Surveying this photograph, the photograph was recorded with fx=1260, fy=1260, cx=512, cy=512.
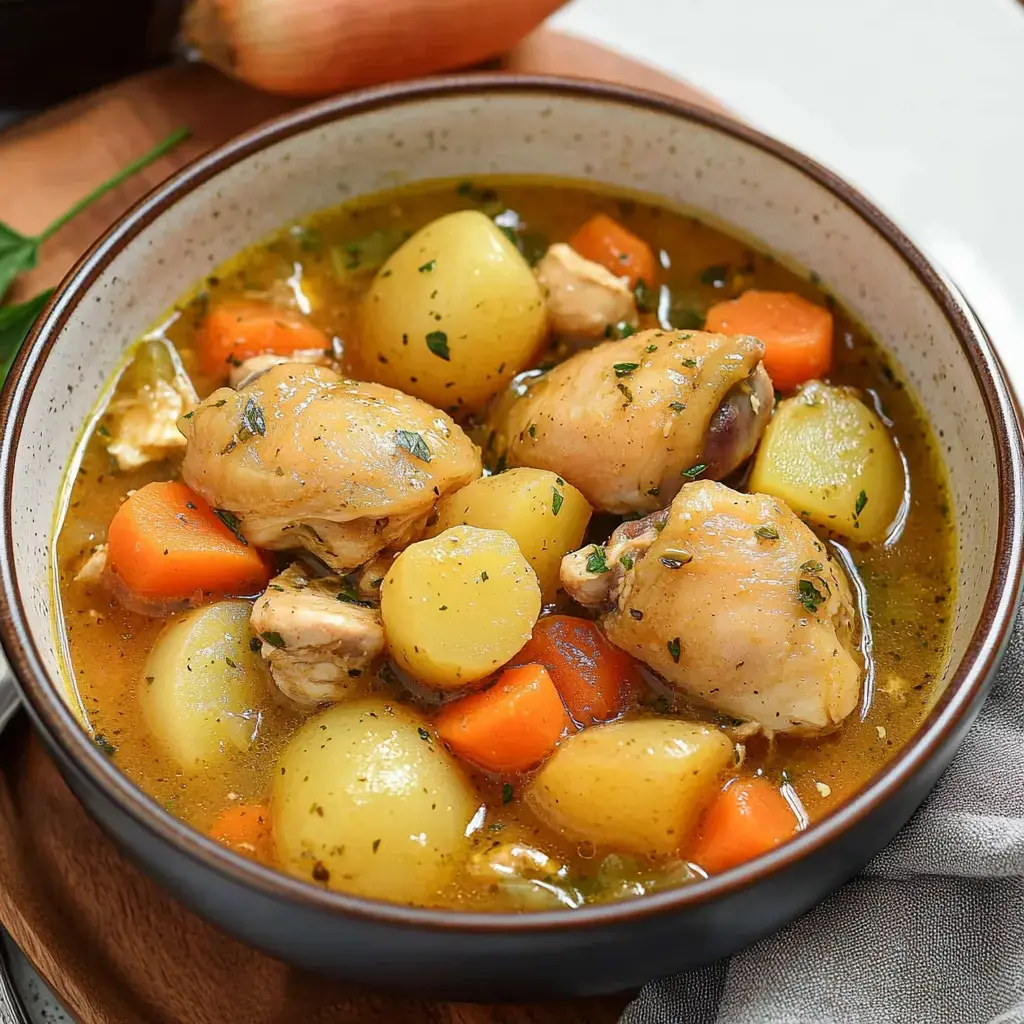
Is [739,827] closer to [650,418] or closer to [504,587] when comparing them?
[504,587]

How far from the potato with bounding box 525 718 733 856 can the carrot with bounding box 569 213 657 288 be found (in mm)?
1041

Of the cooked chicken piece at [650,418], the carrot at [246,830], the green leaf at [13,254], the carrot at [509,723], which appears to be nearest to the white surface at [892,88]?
the cooked chicken piece at [650,418]

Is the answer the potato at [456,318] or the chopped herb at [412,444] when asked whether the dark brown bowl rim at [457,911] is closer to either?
the potato at [456,318]

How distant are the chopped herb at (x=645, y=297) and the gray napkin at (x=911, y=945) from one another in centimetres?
110

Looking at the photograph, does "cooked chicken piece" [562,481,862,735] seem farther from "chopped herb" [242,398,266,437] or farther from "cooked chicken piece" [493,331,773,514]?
"chopped herb" [242,398,266,437]

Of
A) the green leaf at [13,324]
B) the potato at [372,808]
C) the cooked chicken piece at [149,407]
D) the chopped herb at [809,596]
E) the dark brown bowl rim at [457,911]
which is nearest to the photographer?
the dark brown bowl rim at [457,911]

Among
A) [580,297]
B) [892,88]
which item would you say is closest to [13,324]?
[580,297]

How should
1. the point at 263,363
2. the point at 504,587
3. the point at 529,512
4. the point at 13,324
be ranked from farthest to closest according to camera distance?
1. the point at 13,324
2. the point at 263,363
3. the point at 529,512
4. the point at 504,587

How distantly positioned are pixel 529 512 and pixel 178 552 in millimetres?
590

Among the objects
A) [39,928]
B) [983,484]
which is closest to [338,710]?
[39,928]

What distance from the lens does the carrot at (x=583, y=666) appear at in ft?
6.70

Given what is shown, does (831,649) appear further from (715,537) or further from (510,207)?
(510,207)

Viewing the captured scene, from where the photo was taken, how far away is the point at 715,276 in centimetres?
261

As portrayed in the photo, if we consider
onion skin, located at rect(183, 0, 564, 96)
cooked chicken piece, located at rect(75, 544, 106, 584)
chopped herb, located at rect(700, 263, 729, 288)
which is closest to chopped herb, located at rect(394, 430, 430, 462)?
cooked chicken piece, located at rect(75, 544, 106, 584)
